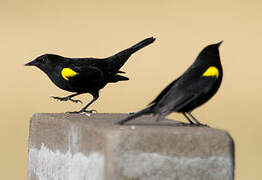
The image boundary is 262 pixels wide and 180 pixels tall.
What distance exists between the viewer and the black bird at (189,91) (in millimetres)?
4996

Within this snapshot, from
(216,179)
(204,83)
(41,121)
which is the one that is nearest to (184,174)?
(216,179)

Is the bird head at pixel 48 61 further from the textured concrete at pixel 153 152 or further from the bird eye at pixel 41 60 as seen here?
the textured concrete at pixel 153 152

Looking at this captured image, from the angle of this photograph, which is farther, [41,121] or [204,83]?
[41,121]

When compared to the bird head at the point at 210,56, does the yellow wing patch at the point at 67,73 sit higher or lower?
lower

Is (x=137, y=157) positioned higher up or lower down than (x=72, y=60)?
lower down

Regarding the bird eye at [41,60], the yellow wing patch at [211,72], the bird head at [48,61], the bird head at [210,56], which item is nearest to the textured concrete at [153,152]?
the yellow wing patch at [211,72]

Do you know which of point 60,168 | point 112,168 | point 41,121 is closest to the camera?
point 112,168

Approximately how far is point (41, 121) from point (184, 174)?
196 centimetres

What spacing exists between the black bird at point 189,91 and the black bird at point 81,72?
1710 mm

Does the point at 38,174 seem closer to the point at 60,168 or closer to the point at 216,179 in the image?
the point at 60,168

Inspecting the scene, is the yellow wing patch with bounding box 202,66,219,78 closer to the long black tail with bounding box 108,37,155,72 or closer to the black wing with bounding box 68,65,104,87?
the black wing with bounding box 68,65,104,87

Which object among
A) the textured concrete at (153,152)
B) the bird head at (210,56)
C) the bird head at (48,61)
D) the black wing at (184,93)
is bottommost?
the textured concrete at (153,152)

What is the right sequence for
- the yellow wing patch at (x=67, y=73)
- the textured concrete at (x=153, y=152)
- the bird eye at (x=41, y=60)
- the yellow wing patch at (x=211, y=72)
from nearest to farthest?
the textured concrete at (x=153, y=152) → the yellow wing patch at (x=211, y=72) → the yellow wing patch at (x=67, y=73) → the bird eye at (x=41, y=60)

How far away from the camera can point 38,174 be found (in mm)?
6441
